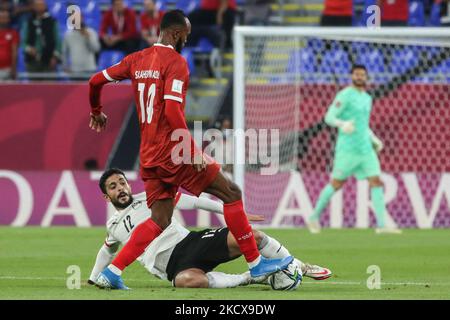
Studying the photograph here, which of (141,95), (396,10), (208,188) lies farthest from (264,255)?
(396,10)

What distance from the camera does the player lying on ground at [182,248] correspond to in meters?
9.45

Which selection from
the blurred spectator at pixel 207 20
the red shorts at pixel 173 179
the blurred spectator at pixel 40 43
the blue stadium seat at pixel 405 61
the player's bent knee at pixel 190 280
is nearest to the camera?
the red shorts at pixel 173 179

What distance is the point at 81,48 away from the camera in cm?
1972

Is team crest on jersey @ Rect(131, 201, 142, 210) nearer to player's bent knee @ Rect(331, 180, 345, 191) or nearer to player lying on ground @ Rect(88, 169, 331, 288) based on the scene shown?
player lying on ground @ Rect(88, 169, 331, 288)

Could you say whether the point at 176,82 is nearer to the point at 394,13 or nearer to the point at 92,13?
the point at 394,13

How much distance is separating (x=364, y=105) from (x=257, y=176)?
90.7 inches

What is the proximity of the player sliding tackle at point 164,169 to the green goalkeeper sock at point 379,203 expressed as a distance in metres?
7.06

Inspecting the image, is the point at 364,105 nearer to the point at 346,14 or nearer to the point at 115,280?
the point at 346,14

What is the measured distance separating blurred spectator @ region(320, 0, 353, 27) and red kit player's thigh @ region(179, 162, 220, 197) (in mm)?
10758

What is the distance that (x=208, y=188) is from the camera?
9.12 metres

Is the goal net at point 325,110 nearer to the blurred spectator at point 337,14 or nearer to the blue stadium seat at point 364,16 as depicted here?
the blurred spectator at point 337,14

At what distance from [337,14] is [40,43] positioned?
468 centimetres

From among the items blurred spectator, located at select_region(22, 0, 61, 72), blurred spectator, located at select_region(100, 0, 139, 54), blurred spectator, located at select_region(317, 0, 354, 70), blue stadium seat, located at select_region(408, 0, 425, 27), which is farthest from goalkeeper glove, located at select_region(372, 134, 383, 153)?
blurred spectator, located at select_region(22, 0, 61, 72)

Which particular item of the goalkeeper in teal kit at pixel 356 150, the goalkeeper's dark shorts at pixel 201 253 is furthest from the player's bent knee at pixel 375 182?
the goalkeeper's dark shorts at pixel 201 253
